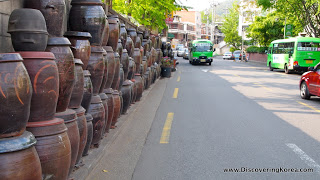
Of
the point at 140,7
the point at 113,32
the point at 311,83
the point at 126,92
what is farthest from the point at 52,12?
the point at 140,7

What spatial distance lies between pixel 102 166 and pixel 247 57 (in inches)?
1942

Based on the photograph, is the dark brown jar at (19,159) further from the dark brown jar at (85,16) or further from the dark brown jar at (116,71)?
the dark brown jar at (116,71)

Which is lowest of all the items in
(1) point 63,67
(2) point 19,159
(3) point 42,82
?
(2) point 19,159

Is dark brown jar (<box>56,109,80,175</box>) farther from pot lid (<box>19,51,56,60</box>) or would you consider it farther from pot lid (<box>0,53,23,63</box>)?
pot lid (<box>0,53,23,63</box>)

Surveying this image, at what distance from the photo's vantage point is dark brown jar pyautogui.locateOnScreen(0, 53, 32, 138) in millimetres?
2783

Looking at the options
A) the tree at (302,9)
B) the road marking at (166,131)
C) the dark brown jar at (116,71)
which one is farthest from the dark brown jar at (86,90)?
the tree at (302,9)

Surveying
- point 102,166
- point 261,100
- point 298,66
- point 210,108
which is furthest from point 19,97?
point 298,66

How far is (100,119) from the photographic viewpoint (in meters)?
5.41

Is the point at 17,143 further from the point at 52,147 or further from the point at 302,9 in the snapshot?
the point at 302,9

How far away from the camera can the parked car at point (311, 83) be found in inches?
451

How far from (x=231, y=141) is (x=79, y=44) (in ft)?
11.4

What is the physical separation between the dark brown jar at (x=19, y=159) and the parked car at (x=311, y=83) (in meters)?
10.3

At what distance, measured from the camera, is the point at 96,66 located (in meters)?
5.29

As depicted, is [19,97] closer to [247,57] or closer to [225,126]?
[225,126]
